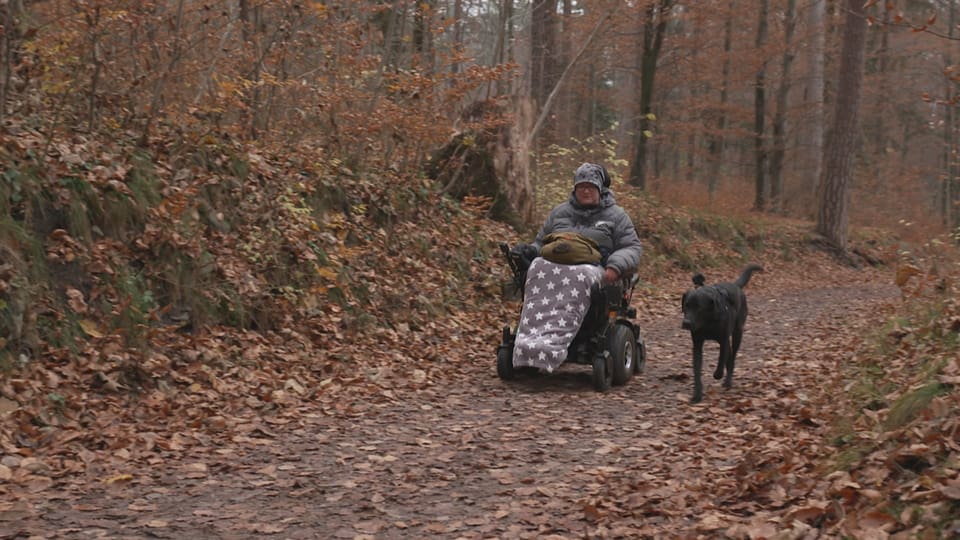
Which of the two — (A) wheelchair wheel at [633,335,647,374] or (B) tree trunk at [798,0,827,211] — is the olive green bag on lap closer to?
(A) wheelchair wheel at [633,335,647,374]

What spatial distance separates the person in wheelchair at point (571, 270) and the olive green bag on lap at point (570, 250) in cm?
1

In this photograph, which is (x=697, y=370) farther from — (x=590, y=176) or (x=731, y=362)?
(x=590, y=176)

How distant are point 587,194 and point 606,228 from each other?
420 millimetres

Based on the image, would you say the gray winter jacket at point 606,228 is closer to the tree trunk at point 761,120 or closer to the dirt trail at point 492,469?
the dirt trail at point 492,469

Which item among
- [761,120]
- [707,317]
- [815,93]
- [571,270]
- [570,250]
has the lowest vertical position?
[707,317]

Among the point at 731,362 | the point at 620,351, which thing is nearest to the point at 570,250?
the point at 620,351

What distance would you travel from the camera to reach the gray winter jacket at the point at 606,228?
26.6 feet

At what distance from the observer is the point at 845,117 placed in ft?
64.1

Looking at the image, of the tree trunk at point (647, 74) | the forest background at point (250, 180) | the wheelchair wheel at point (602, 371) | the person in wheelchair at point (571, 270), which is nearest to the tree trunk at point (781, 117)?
the tree trunk at point (647, 74)

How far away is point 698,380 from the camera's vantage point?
23.5ft

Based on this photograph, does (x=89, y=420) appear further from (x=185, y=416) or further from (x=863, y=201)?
(x=863, y=201)

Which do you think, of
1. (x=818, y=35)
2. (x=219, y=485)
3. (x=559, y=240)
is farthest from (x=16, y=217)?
(x=818, y=35)

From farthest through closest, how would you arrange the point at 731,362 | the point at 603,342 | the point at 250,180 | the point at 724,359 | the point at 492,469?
the point at 250,180 < the point at 603,342 < the point at 731,362 < the point at 724,359 < the point at 492,469

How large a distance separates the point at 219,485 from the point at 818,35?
22.1m
